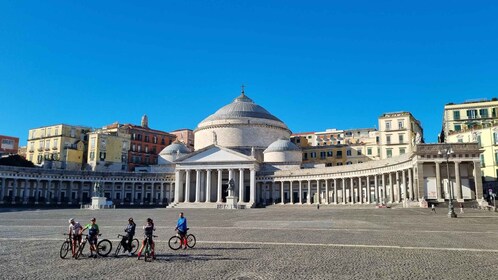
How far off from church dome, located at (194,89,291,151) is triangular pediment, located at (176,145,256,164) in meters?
10.5

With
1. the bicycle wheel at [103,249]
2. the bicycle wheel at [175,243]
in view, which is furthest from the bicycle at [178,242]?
the bicycle wheel at [103,249]

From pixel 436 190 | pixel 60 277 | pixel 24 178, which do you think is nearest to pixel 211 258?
pixel 60 277

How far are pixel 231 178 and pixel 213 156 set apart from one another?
705 centimetres

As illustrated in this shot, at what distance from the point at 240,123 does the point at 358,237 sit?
2800 inches

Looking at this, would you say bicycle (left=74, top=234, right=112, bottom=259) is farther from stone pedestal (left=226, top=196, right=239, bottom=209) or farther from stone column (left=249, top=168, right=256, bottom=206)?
stone column (left=249, top=168, right=256, bottom=206)

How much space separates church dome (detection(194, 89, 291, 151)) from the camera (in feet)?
296

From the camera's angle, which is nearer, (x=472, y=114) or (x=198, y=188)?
(x=472, y=114)

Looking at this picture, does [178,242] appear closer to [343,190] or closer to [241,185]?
[343,190]

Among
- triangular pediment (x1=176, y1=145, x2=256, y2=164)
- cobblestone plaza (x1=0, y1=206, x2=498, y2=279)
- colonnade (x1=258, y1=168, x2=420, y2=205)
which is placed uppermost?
triangular pediment (x1=176, y1=145, x2=256, y2=164)

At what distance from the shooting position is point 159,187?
85500 millimetres

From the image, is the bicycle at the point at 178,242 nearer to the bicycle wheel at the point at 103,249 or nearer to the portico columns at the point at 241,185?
the bicycle wheel at the point at 103,249

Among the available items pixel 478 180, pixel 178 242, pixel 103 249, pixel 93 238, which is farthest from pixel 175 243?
pixel 478 180

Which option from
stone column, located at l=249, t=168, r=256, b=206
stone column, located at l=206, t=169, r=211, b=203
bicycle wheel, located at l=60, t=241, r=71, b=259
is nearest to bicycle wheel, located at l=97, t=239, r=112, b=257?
bicycle wheel, located at l=60, t=241, r=71, b=259

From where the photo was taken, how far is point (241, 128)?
9044cm
